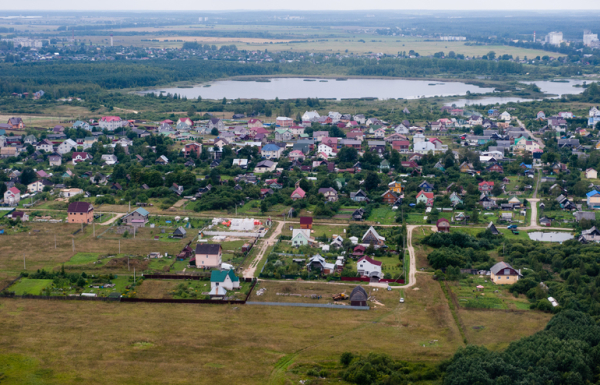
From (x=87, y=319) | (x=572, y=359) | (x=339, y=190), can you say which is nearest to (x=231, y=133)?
(x=339, y=190)

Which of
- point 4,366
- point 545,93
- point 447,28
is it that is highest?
point 447,28

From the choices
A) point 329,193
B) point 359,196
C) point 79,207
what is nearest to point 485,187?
point 359,196

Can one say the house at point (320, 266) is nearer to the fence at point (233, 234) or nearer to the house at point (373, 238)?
the house at point (373, 238)

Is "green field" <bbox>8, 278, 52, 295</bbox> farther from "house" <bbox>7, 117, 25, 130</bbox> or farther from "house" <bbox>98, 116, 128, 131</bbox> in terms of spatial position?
"house" <bbox>7, 117, 25, 130</bbox>

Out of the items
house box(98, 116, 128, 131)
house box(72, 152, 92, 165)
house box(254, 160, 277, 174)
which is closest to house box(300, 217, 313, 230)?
house box(254, 160, 277, 174)

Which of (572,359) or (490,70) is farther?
(490,70)

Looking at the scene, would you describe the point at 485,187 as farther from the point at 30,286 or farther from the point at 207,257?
the point at 30,286

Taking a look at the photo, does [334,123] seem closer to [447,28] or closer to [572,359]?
[572,359]
